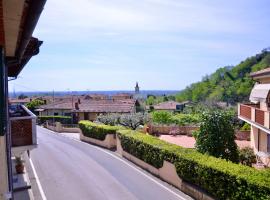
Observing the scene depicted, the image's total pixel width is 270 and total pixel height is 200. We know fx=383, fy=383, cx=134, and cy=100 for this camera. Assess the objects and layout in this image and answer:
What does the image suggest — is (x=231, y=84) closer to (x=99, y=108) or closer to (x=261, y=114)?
(x=99, y=108)

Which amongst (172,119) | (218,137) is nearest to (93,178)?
(218,137)

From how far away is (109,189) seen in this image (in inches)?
768

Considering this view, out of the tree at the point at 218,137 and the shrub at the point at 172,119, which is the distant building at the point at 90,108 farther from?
the tree at the point at 218,137

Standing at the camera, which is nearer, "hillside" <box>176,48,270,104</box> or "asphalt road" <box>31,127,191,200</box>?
"asphalt road" <box>31,127,191,200</box>

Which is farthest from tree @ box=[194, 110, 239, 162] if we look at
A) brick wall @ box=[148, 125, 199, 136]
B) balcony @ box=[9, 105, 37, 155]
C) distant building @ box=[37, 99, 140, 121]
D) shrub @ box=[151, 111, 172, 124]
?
distant building @ box=[37, 99, 140, 121]

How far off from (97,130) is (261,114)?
16.6 m

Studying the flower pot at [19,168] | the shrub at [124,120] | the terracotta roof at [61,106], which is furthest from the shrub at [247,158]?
the terracotta roof at [61,106]

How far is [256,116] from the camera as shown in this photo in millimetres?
23984

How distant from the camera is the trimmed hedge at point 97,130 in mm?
33438

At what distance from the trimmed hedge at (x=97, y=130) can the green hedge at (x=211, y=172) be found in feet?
27.1

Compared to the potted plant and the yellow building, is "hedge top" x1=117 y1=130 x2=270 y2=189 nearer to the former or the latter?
the yellow building

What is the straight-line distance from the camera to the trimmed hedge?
33.4 metres

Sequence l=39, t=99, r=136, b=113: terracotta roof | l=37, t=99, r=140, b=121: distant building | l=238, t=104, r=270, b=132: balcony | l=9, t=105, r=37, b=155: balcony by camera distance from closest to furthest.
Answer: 1. l=9, t=105, r=37, b=155: balcony
2. l=238, t=104, r=270, b=132: balcony
3. l=39, t=99, r=136, b=113: terracotta roof
4. l=37, t=99, r=140, b=121: distant building

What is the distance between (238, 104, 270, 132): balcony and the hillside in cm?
5346
